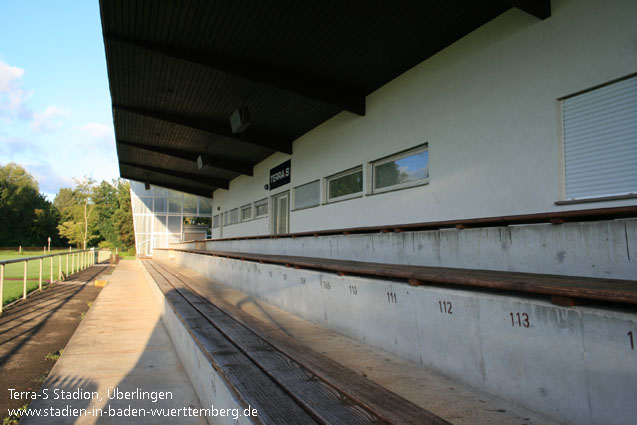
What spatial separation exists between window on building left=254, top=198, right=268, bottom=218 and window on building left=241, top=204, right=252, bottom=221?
874 mm

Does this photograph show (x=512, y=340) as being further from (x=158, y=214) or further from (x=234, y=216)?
(x=158, y=214)

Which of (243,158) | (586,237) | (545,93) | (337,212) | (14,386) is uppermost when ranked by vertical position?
(243,158)

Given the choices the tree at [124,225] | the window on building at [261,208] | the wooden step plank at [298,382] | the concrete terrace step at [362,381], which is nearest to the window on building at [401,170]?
the concrete terrace step at [362,381]

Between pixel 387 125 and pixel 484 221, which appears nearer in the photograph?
pixel 484 221

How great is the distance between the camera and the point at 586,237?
338 cm

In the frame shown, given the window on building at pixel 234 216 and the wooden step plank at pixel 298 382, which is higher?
the window on building at pixel 234 216

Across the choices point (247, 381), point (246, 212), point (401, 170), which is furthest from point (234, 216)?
point (247, 381)

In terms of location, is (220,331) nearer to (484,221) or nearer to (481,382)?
(481,382)

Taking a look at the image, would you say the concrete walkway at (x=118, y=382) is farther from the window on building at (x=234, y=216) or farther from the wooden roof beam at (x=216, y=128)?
the window on building at (x=234, y=216)

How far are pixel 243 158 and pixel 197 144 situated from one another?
1978 millimetres

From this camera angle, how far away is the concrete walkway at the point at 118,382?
2.87m

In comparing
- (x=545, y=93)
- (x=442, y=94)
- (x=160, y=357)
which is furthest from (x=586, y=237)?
(x=160, y=357)

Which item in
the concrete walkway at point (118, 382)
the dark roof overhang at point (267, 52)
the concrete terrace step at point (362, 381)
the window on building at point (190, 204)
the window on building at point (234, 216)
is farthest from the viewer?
the window on building at point (190, 204)

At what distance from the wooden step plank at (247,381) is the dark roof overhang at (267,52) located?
5.34m
